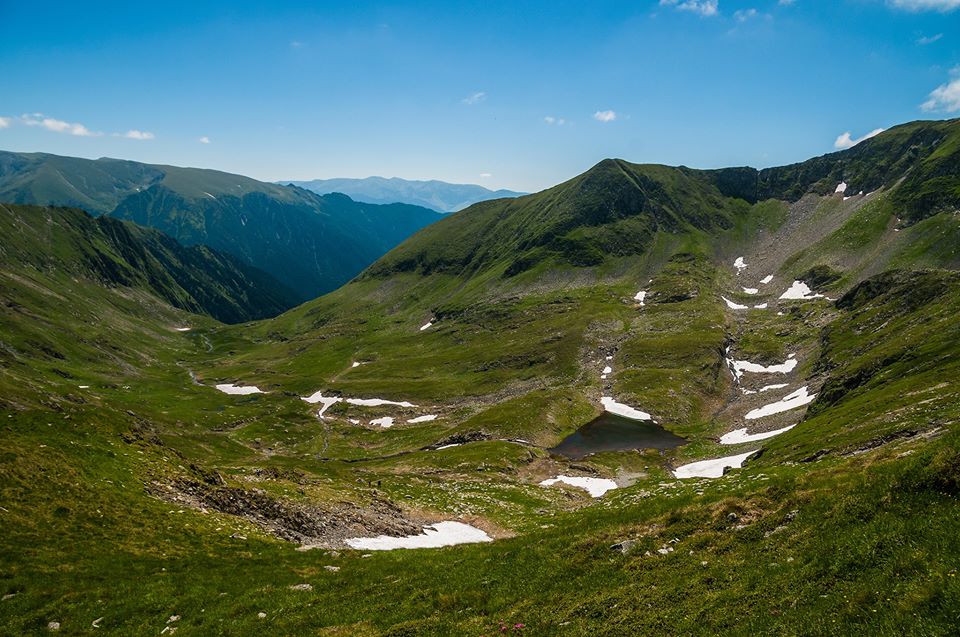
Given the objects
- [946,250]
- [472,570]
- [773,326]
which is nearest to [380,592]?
[472,570]

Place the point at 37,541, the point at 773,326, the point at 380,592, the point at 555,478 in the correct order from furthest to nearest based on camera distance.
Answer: the point at 773,326 < the point at 555,478 < the point at 37,541 < the point at 380,592

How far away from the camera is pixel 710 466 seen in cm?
8350

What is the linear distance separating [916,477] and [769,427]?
323 ft

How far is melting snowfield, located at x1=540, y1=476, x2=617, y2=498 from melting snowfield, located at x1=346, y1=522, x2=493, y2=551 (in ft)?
102

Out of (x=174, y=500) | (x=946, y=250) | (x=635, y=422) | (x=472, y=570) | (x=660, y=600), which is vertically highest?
(x=946, y=250)

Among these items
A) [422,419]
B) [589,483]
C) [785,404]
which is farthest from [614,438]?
[422,419]

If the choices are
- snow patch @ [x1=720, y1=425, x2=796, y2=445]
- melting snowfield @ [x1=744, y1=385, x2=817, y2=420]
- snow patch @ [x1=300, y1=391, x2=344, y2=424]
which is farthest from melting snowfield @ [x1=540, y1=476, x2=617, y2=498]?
snow patch @ [x1=300, y1=391, x2=344, y2=424]

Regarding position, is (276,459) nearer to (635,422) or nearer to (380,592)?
(635,422)

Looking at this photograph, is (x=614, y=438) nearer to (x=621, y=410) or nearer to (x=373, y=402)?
(x=621, y=410)

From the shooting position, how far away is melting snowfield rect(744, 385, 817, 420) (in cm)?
11338

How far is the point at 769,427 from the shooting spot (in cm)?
10369

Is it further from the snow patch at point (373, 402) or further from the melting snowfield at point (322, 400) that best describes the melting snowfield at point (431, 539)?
the melting snowfield at point (322, 400)

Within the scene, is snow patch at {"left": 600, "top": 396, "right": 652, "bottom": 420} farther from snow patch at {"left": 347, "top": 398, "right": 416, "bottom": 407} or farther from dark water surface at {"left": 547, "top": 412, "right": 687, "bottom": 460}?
snow patch at {"left": 347, "top": 398, "right": 416, "bottom": 407}

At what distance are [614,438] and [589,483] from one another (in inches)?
1556
